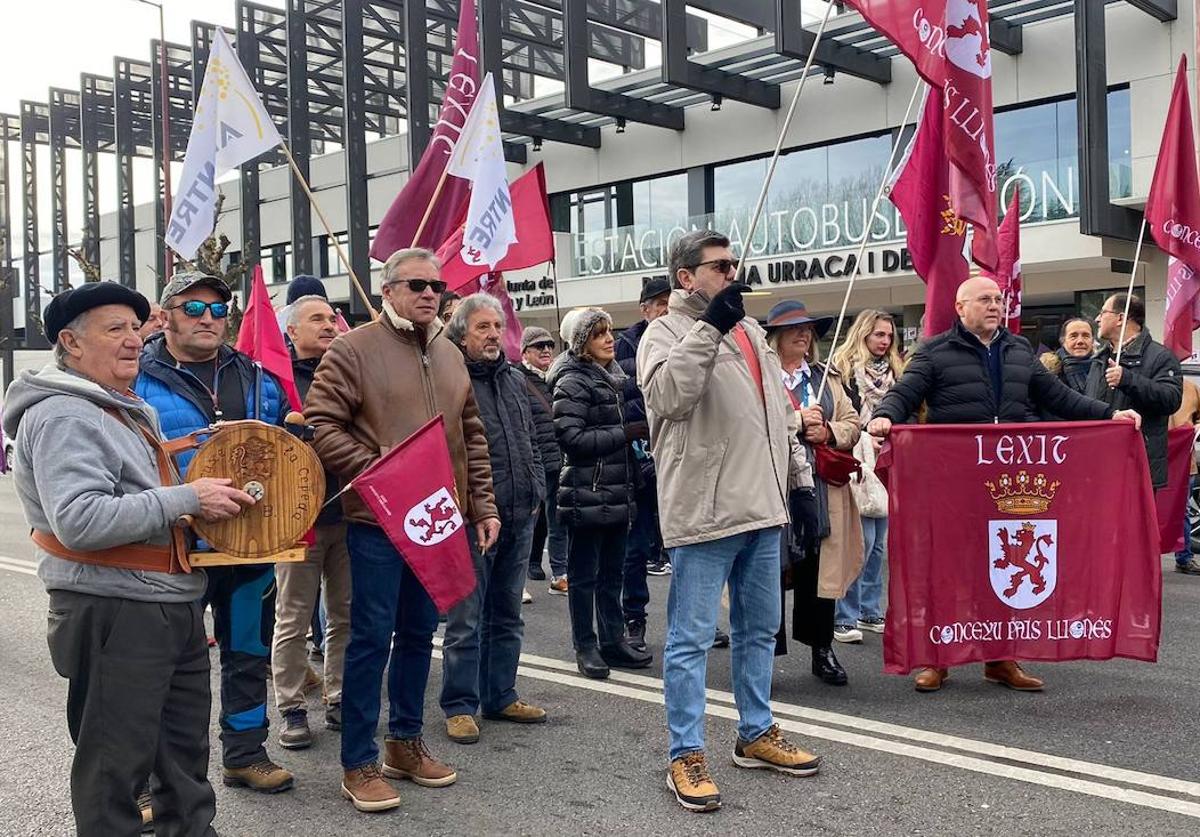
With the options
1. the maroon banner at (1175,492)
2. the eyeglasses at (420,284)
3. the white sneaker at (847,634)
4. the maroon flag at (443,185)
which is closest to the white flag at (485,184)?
the maroon flag at (443,185)

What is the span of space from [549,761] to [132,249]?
41.8m

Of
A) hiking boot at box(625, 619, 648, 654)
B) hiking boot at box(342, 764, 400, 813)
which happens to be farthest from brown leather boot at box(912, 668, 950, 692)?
hiking boot at box(342, 764, 400, 813)

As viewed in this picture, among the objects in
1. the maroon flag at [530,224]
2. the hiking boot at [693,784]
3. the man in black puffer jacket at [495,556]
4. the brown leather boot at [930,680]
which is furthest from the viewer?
the maroon flag at [530,224]

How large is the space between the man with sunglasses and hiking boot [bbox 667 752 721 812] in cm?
151

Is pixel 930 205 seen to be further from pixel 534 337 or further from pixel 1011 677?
pixel 534 337

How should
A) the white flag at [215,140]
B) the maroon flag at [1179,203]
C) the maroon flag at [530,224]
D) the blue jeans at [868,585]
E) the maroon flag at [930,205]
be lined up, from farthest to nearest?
the maroon flag at [530,224], the maroon flag at [1179,203], the white flag at [215,140], the blue jeans at [868,585], the maroon flag at [930,205]

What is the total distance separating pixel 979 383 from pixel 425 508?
2.93 meters

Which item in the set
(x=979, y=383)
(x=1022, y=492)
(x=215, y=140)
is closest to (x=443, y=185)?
(x=215, y=140)

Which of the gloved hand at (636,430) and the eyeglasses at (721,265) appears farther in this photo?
the gloved hand at (636,430)

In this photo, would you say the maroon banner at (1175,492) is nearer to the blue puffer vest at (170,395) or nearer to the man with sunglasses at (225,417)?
the man with sunglasses at (225,417)

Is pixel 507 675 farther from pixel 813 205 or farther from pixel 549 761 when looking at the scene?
pixel 813 205

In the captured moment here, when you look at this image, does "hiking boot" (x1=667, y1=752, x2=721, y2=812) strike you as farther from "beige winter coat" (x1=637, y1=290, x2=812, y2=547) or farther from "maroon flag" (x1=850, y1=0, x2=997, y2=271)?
"maroon flag" (x1=850, y1=0, x2=997, y2=271)

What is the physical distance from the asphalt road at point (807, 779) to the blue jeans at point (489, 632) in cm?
21

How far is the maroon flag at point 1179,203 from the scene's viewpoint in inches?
332
